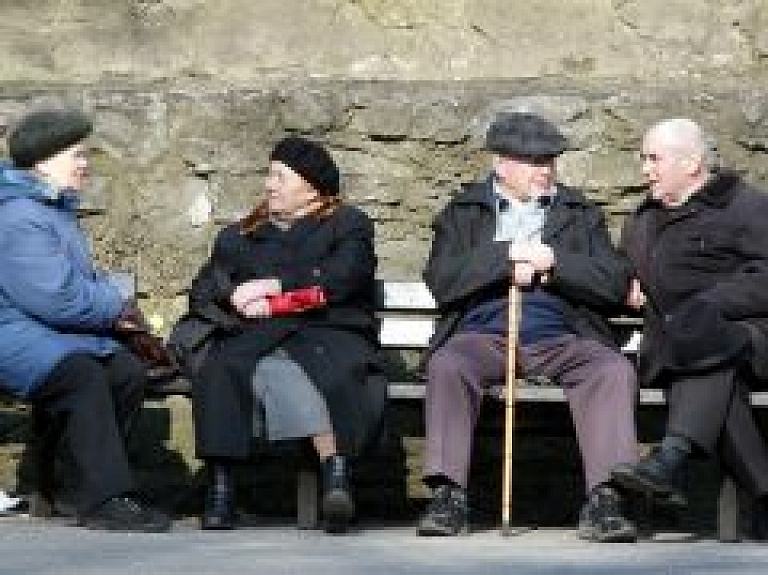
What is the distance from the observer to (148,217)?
10.7 metres

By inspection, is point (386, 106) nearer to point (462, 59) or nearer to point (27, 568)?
point (462, 59)

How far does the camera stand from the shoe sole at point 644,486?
342 inches

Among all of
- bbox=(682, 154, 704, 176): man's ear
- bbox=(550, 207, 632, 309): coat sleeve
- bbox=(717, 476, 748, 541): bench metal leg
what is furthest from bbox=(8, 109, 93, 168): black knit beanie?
bbox=(717, 476, 748, 541): bench metal leg

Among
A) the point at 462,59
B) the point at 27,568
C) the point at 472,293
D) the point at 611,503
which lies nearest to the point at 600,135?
the point at 462,59

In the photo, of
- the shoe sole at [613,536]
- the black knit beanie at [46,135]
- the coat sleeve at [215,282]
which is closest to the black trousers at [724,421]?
the shoe sole at [613,536]

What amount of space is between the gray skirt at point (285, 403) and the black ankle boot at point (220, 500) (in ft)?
0.57

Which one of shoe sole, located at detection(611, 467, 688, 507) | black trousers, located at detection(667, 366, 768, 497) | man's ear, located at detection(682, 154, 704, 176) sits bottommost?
shoe sole, located at detection(611, 467, 688, 507)

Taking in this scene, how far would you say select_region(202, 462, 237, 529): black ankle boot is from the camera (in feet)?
29.7

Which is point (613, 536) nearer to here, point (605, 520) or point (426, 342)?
point (605, 520)

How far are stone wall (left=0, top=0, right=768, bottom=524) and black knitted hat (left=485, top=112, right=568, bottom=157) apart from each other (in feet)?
3.28

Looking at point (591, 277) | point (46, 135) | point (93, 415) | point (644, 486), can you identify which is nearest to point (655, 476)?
point (644, 486)

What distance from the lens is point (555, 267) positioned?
926 centimetres

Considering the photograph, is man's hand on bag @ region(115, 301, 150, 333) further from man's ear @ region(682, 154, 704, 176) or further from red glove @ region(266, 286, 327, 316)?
man's ear @ region(682, 154, 704, 176)

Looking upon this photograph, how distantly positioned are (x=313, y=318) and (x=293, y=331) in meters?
0.13
